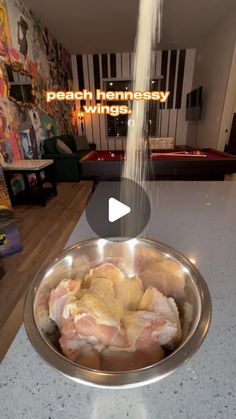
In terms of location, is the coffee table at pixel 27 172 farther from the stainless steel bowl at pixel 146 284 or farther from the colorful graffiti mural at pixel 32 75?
the stainless steel bowl at pixel 146 284

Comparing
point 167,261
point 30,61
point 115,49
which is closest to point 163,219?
point 167,261

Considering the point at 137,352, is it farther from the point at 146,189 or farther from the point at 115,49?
the point at 115,49

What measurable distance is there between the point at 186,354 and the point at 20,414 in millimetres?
229

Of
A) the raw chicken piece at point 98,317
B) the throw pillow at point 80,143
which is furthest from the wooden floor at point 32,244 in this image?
the throw pillow at point 80,143

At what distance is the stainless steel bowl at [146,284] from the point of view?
266 millimetres

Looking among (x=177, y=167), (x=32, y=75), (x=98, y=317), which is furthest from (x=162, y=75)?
(x=98, y=317)

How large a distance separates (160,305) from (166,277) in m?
0.08

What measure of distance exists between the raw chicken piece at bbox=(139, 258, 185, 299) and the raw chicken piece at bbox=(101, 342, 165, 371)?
0.40ft

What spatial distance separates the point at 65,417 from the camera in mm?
272

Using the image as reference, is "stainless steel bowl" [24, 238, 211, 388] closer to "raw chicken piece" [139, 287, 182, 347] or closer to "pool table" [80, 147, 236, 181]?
"raw chicken piece" [139, 287, 182, 347]

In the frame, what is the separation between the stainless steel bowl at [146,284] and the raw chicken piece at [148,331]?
0.03m

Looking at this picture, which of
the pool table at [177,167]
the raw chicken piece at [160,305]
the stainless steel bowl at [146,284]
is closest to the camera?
the stainless steel bowl at [146,284]

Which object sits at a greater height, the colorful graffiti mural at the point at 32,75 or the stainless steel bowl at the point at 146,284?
the colorful graffiti mural at the point at 32,75

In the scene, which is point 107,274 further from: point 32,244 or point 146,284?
point 32,244
